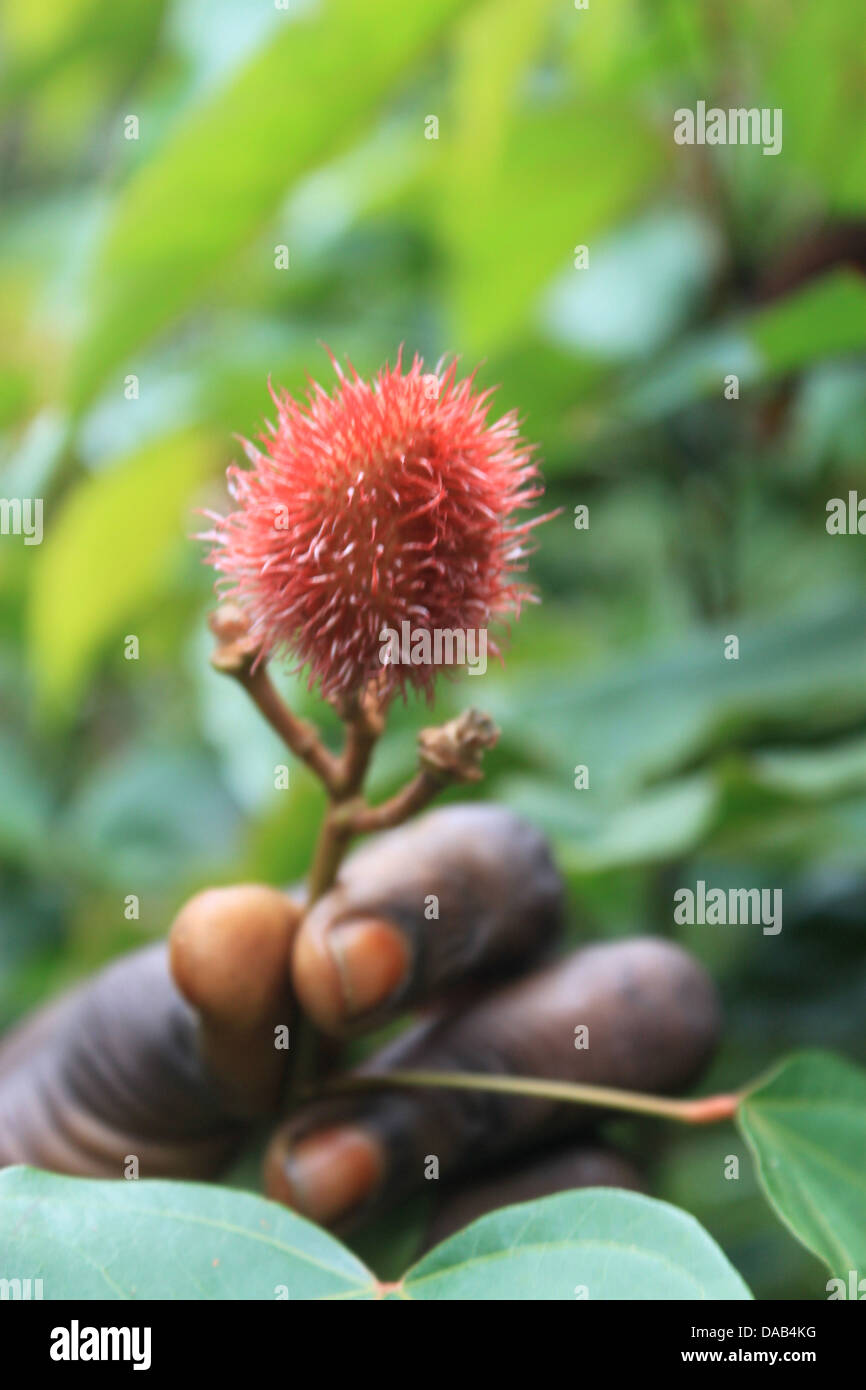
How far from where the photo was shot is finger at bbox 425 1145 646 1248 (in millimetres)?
621

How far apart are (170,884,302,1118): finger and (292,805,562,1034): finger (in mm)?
15

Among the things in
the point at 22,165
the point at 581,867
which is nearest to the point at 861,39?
the point at 581,867

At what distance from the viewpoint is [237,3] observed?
1.06 m

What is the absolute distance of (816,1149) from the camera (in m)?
0.58

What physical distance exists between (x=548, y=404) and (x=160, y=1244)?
854mm

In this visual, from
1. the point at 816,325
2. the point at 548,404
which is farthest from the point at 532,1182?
the point at 548,404

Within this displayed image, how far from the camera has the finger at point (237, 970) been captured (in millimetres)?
544

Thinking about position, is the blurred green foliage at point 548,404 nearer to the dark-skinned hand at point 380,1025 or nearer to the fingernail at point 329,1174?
the dark-skinned hand at point 380,1025

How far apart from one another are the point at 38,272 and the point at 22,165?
1.86 metres

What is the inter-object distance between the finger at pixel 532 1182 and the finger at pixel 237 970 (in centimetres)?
13

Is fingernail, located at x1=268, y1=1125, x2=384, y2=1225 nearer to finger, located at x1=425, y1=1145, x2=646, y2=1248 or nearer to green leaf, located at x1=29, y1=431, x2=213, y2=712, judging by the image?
finger, located at x1=425, y1=1145, x2=646, y2=1248

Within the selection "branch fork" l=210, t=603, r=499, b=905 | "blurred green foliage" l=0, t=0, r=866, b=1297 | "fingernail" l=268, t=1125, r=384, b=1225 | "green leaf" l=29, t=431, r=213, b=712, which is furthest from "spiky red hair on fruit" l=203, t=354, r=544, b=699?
"green leaf" l=29, t=431, r=213, b=712

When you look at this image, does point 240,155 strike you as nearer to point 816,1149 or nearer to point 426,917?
point 426,917

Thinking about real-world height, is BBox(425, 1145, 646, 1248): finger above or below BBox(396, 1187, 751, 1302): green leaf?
below
